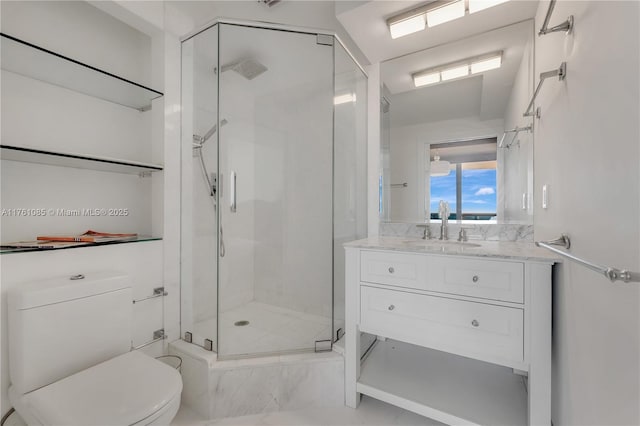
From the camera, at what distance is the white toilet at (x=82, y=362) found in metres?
1.00

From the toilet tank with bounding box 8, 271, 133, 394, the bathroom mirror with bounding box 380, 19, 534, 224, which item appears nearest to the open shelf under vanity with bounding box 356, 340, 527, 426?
the bathroom mirror with bounding box 380, 19, 534, 224

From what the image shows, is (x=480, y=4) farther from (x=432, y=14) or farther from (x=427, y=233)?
(x=427, y=233)

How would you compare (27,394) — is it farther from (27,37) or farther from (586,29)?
(586,29)

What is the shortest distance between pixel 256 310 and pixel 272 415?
0.72m

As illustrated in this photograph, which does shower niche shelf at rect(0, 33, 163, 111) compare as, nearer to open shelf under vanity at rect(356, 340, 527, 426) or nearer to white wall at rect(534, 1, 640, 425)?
white wall at rect(534, 1, 640, 425)

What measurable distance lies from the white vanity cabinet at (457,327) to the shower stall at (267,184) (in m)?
0.40

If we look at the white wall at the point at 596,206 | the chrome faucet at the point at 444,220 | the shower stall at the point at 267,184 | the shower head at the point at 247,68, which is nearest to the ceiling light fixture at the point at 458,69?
the shower stall at the point at 267,184

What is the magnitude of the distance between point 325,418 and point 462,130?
192cm

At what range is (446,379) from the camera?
158 centimetres

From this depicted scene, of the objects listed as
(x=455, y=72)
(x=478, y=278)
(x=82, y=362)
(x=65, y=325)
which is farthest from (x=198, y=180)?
(x=455, y=72)

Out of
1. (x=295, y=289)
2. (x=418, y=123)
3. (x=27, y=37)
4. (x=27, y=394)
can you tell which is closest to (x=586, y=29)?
(x=418, y=123)

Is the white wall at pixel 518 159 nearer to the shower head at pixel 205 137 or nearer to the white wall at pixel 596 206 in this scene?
the white wall at pixel 596 206

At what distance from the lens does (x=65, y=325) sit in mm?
1261

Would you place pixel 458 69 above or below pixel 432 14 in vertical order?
below
